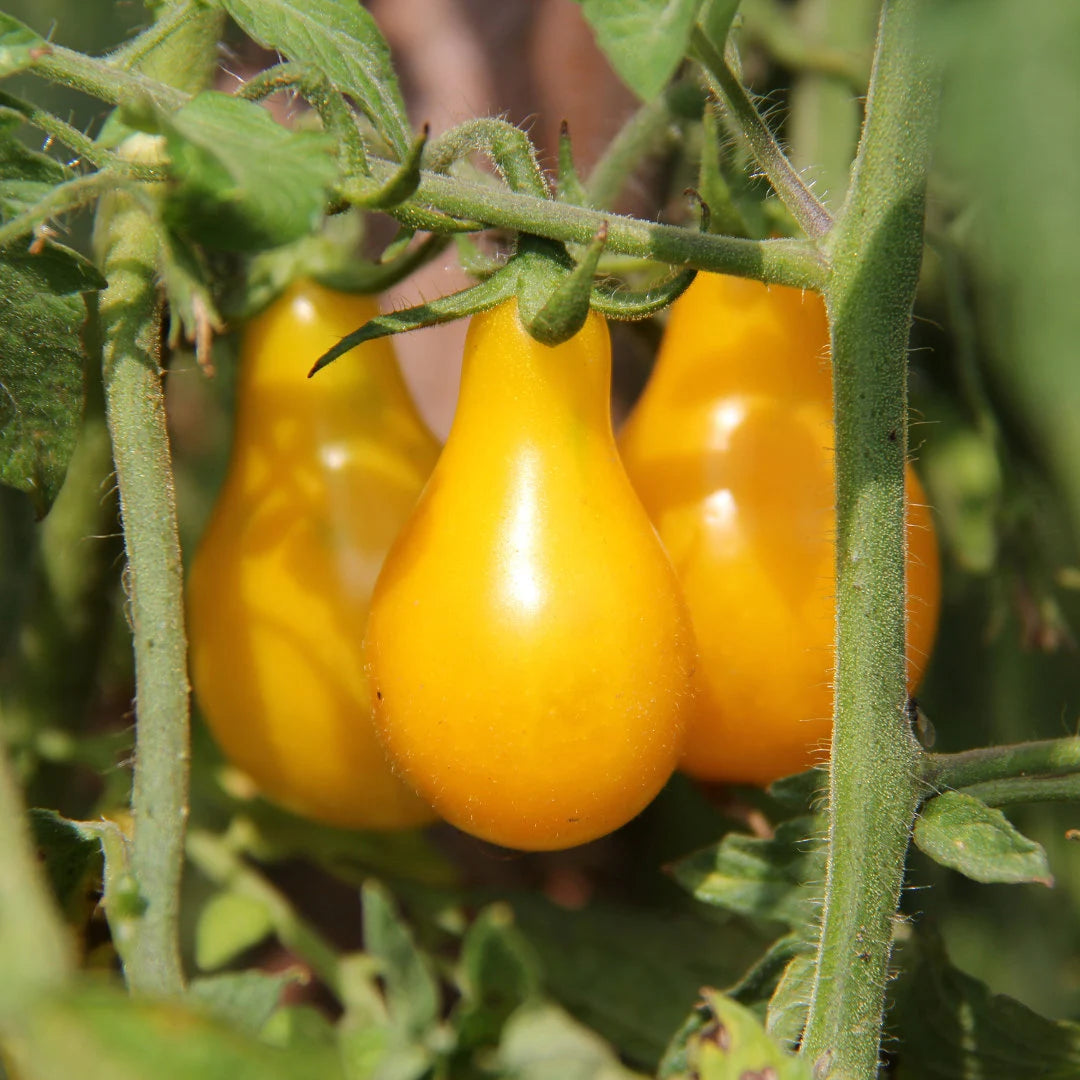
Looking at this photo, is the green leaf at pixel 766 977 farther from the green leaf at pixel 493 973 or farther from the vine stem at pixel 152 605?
the vine stem at pixel 152 605

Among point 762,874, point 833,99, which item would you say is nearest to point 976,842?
point 762,874

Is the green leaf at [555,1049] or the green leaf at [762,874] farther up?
the green leaf at [762,874]

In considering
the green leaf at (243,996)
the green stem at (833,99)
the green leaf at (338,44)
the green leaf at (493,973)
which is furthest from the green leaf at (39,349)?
the green stem at (833,99)

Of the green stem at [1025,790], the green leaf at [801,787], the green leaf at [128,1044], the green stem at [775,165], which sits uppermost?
the green stem at [775,165]

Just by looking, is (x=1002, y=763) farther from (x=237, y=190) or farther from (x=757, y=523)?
(x=237, y=190)

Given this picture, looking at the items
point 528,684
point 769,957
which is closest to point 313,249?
point 528,684

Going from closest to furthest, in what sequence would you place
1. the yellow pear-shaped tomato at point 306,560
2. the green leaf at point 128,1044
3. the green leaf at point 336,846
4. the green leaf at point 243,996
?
the green leaf at point 128,1044, the green leaf at point 243,996, the yellow pear-shaped tomato at point 306,560, the green leaf at point 336,846

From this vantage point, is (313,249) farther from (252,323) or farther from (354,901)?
(354,901)

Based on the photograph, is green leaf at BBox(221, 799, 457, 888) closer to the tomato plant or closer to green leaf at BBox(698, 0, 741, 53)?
the tomato plant
